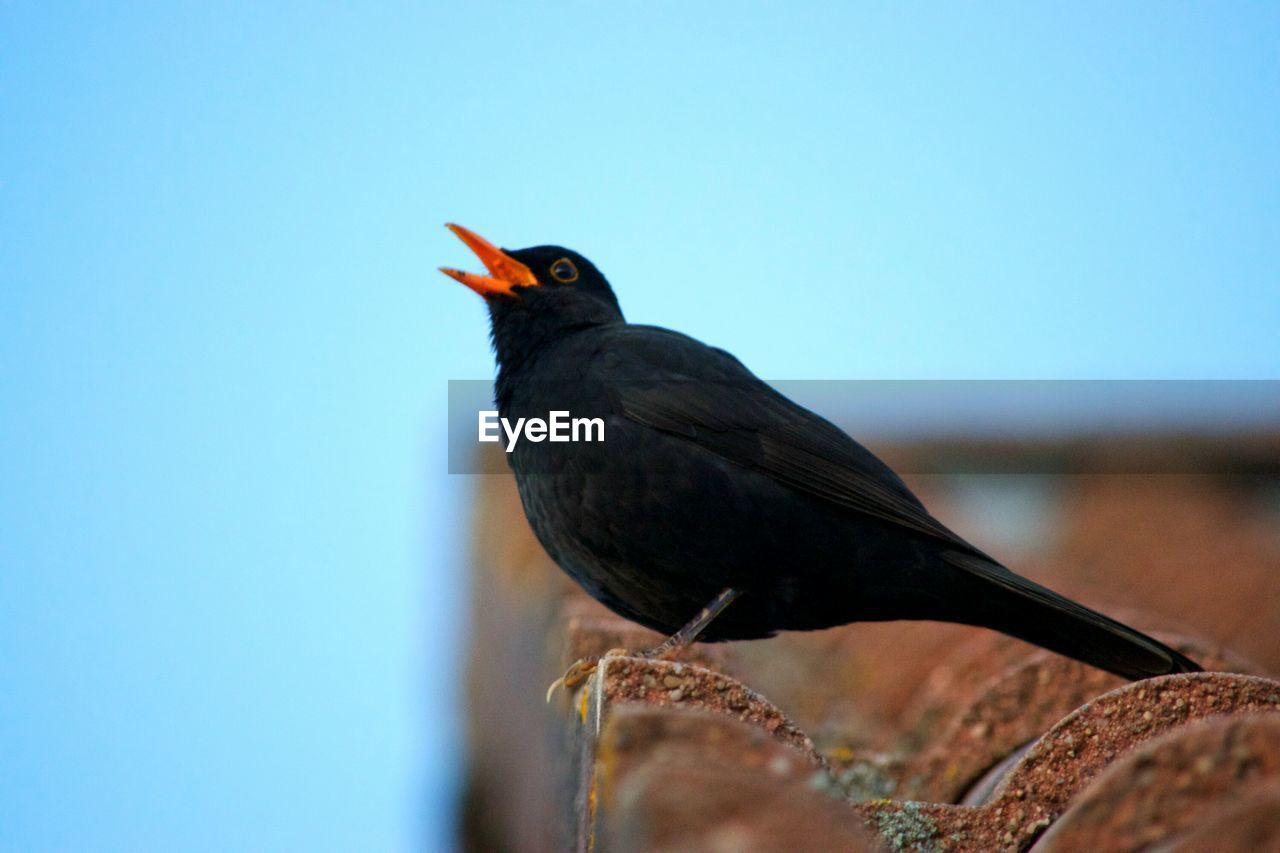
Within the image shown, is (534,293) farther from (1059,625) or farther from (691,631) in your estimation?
(1059,625)

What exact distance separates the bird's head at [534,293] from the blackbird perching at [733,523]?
466 mm

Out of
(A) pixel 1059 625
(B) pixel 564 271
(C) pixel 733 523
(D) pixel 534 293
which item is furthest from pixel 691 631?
(B) pixel 564 271

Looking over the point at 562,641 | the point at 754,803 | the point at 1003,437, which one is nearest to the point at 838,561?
the point at 562,641

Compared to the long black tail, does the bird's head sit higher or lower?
higher

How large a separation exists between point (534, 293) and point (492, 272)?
0.76ft

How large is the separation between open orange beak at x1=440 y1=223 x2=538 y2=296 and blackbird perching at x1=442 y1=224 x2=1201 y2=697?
29.3 inches

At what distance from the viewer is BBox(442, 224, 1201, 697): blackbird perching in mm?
3965

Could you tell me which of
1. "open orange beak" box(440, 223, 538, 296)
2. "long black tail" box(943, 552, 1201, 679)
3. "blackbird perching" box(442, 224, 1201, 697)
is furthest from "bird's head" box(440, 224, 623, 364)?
"long black tail" box(943, 552, 1201, 679)

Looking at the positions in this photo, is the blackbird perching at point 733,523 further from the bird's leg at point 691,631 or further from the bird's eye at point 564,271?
the bird's eye at point 564,271

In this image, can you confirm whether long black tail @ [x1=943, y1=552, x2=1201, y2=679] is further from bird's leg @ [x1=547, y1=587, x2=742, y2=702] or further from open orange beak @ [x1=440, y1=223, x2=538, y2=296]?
open orange beak @ [x1=440, y1=223, x2=538, y2=296]

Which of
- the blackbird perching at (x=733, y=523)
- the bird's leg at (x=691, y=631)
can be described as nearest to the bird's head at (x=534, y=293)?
the blackbird perching at (x=733, y=523)

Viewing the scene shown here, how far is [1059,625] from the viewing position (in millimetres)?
3871

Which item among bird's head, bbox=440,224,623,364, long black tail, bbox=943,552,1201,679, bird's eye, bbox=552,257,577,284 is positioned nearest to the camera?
long black tail, bbox=943,552,1201,679

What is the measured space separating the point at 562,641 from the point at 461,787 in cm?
236
